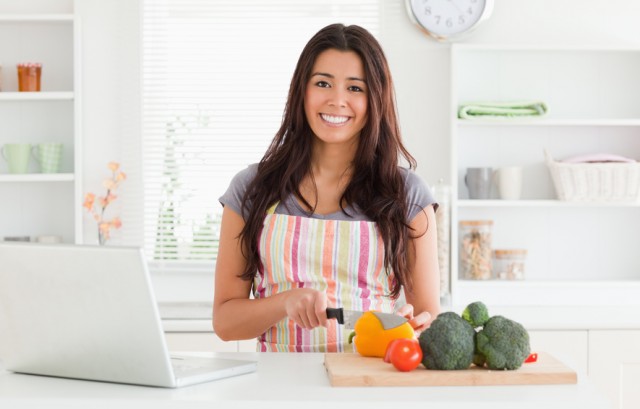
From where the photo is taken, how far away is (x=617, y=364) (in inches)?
134

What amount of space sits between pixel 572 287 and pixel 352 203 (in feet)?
6.53

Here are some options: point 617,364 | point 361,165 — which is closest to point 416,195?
point 361,165

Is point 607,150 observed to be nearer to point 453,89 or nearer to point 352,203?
point 453,89

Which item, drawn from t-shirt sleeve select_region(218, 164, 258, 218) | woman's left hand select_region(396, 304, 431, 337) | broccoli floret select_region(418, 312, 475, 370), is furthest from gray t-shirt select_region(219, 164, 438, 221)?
broccoli floret select_region(418, 312, 475, 370)

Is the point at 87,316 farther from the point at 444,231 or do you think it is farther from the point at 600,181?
the point at 600,181

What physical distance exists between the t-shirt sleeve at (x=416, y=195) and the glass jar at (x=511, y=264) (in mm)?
1754

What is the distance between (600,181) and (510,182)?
0.36m

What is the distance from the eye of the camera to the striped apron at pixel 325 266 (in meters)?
2.14

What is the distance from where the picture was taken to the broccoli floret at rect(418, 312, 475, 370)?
1607 millimetres

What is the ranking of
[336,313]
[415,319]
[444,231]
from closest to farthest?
[336,313]
[415,319]
[444,231]

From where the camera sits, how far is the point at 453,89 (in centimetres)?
385

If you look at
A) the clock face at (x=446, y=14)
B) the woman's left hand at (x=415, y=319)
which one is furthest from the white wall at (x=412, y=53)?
the woman's left hand at (x=415, y=319)

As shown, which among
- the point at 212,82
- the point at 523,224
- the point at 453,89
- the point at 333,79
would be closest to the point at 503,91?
the point at 453,89

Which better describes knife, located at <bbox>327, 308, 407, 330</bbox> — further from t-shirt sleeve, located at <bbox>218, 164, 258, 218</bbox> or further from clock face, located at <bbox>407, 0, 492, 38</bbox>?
clock face, located at <bbox>407, 0, 492, 38</bbox>
